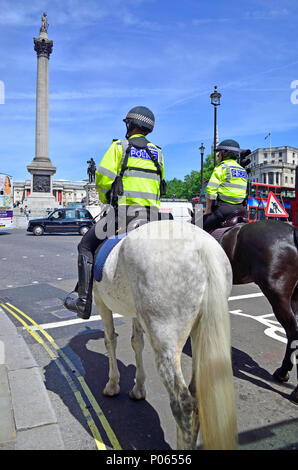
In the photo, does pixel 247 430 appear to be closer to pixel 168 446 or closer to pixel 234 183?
pixel 168 446

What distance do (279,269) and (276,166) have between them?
393 feet

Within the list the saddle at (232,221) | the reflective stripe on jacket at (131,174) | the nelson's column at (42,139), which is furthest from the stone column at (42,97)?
the reflective stripe on jacket at (131,174)

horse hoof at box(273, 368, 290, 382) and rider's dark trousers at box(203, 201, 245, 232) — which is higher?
rider's dark trousers at box(203, 201, 245, 232)

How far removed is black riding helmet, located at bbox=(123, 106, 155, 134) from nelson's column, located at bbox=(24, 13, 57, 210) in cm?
3950

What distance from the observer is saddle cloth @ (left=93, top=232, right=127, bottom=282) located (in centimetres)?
318

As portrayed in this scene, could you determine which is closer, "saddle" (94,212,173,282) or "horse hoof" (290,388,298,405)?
"saddle" (94,212,173,282)

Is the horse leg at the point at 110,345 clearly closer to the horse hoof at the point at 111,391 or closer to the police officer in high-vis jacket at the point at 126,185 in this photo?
the horse hoof at the point at 111,391

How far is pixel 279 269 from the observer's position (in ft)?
13.0

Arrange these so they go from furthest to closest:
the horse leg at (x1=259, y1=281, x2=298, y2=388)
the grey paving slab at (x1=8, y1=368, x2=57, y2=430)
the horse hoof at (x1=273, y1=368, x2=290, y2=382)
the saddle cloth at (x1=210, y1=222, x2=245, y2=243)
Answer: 1. the saddle cloth at (x1=210, y1=222, x2=245, y2=243)
2. the horse hoof at (x1=273, y1=368, x2=290, y2=382)
3. the horse leg at (x1=259, y1=281, x2=298, y2=388)
4. the grey paving slab at (x1=8, y1=368, x2=57, y2=430)

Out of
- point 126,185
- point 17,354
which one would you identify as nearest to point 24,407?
point 17,354

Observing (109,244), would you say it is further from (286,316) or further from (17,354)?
(17,354)

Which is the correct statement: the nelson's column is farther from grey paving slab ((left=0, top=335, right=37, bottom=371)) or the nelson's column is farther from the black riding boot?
the black riding boot

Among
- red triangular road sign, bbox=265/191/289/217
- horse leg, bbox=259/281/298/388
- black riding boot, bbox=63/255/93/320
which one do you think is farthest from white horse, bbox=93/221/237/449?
red triangular road sign, bbox=265/191/289/217

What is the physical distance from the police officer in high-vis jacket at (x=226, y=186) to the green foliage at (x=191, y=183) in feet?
173
